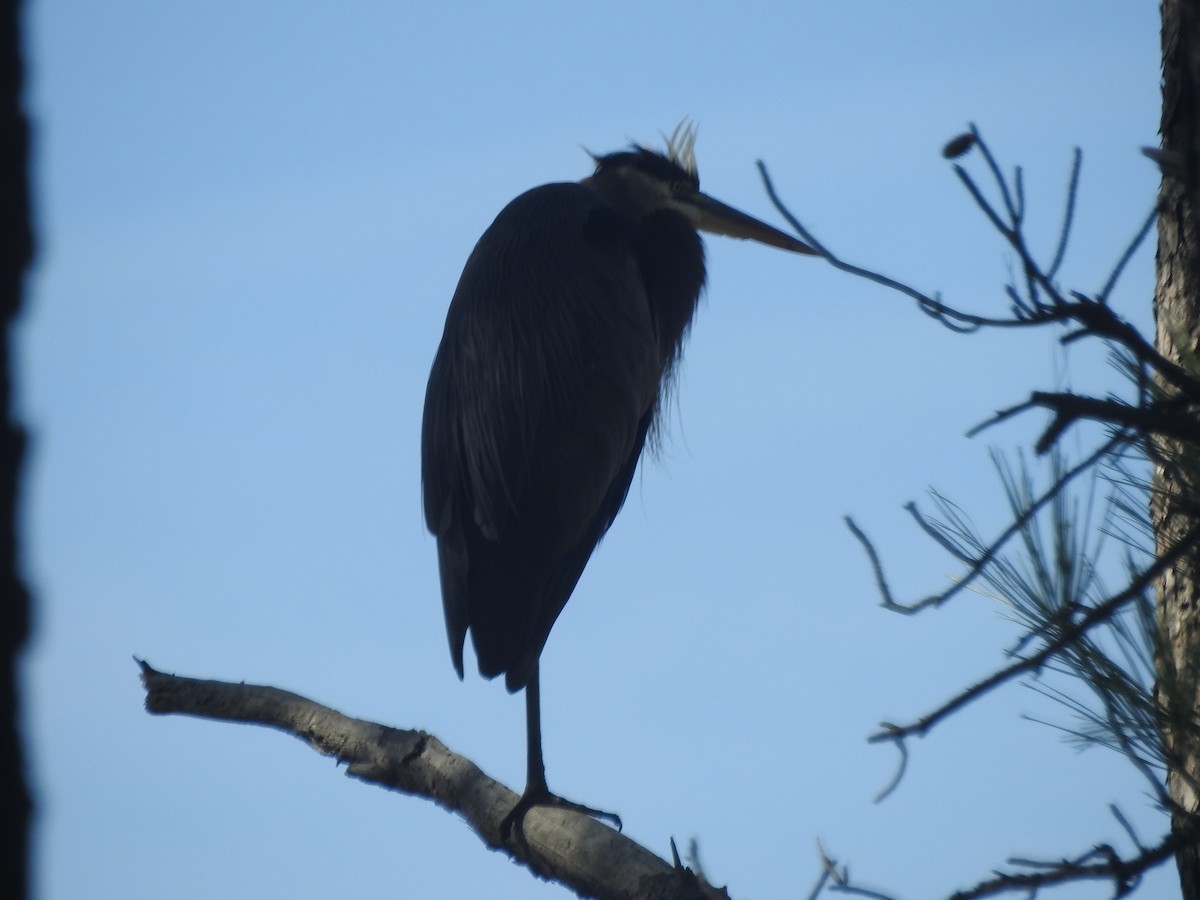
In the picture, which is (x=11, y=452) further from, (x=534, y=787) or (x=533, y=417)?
(x=533, y=417)

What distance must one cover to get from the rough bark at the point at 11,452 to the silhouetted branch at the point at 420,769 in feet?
5.64

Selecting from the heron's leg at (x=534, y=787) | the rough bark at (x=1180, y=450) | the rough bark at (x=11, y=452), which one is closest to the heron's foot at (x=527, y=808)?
the heron's leg at (x=534, y=787)

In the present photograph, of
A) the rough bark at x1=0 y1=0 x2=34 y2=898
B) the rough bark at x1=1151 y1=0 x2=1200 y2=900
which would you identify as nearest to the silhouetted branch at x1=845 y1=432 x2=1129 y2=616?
the rough bark at x1=1151 y1=0 x2=1200 y2=900

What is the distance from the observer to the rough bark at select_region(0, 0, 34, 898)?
28.9 inches

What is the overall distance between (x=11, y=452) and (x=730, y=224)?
4.00m

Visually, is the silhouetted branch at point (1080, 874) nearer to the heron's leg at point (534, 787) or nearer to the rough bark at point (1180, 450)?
the rough bark at point (1180, 450)

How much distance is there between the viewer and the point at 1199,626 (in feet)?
6.47

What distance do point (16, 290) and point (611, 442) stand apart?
2.80 meters

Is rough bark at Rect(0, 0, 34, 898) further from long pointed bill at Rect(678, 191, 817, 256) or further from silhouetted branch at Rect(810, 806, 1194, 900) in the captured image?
long pointed bill at Rect(678, 191, 817, 256)

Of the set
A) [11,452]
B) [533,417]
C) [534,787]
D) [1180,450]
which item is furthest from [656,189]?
[11,452]

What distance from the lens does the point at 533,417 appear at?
343 cm

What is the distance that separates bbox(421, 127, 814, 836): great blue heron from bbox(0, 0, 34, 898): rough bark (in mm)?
2155

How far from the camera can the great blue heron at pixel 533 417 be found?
3189 mm

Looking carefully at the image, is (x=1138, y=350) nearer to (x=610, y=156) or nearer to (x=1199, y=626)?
(x=1199, y=626)
